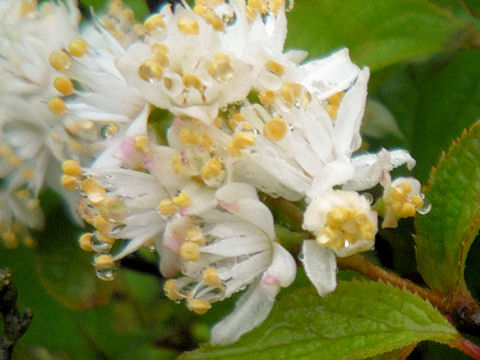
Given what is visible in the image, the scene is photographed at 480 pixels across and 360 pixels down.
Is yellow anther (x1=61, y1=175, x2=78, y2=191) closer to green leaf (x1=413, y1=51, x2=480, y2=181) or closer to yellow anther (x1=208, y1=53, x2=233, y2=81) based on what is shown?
yellow anther (x1=208, y1=53, x2=233, y2=81)

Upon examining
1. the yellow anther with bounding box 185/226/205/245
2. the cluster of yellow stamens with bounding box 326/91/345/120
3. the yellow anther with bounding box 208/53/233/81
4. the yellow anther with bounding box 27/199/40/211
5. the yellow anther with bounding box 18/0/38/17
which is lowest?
the yellow anther with bounding box 27/199/40/211

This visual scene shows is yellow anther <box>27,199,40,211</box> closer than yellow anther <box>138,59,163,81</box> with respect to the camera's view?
No

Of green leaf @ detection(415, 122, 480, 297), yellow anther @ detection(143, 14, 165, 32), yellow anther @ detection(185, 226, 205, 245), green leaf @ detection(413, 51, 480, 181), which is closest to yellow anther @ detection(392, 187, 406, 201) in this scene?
green leaf @ detection(415, 122, 480, 297)

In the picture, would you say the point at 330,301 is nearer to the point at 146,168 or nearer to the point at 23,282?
the point at 146,168

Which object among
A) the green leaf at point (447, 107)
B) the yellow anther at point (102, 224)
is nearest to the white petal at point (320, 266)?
the yellow anther at point (102, 224)

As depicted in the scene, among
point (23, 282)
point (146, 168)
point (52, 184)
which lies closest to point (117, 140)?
point (146, 168)
